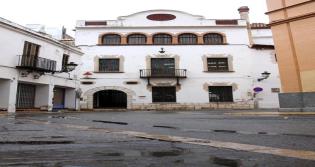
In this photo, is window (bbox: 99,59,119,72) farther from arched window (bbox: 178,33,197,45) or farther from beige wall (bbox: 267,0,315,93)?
beige wall (bbox: 267,0,315,93)

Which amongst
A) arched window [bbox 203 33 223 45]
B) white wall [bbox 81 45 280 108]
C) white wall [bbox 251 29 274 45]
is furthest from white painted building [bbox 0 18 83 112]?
white wall [bbox 251 29 274 45]

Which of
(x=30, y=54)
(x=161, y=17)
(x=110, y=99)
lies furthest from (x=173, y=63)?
(x=30, y=54)

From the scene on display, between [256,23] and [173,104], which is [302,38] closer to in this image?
[173,104]

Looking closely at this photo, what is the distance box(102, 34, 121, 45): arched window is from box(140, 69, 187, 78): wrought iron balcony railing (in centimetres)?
392

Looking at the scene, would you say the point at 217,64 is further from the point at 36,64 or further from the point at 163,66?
the point at 36,64

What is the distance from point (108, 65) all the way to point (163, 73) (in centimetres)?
508

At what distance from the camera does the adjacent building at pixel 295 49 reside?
33.7 ft

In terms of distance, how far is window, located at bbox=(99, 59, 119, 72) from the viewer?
24495mm

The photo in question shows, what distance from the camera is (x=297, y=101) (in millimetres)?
10133

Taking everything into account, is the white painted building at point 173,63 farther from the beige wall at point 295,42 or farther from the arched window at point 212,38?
the beige wall at point 295,42

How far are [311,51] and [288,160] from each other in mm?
10168

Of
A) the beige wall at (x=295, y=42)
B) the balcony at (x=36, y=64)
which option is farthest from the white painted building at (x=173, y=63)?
the beige wall at (x=295, y=42)

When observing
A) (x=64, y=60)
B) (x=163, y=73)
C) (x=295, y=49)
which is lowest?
(x=295, y=49)

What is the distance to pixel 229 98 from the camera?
23.8 m
